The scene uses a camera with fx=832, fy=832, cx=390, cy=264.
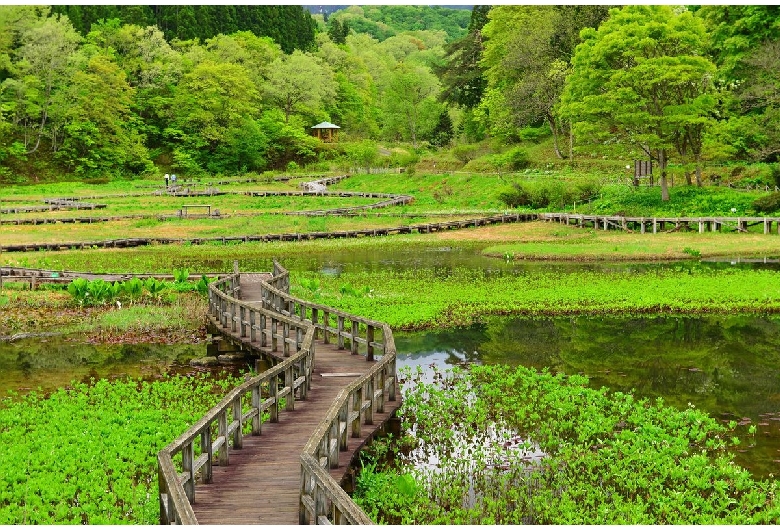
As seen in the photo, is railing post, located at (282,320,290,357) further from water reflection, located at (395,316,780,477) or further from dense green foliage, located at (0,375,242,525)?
water reflection, located at (395,316,780,477)

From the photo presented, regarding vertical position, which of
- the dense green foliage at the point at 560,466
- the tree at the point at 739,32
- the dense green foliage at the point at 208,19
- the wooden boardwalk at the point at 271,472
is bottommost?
the dense green foliage at the point at 560,466

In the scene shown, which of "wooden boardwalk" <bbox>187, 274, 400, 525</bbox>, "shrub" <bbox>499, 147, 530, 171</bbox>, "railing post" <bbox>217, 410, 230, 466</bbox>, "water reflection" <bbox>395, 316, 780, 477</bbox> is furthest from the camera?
"shrub" <bbox>499, 147, 530, 171</bbox>

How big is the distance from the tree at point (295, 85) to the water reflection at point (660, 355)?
89065 mm

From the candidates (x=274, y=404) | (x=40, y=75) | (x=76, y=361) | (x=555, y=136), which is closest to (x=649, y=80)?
(x=555, y=136)

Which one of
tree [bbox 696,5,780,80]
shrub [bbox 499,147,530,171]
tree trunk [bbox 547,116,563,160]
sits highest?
tree [bbox 696,5,780,80]

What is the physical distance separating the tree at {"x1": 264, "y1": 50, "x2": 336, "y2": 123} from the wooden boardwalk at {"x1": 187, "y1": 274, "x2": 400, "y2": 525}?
321 feet

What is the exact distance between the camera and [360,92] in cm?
13312

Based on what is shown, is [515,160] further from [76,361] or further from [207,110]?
[76,361]

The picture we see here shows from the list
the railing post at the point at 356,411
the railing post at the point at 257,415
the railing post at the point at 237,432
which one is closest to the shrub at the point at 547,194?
the railing post at the point at 356,411

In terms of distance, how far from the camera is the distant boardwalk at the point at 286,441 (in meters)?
10.5

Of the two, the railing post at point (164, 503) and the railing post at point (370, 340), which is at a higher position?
the railing post at point (164, 503)

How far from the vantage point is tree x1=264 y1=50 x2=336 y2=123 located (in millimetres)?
112812

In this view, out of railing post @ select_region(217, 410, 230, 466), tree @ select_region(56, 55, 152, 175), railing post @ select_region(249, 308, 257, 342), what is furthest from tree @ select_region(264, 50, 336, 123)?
→ railing post @ select_region(217, 410, 230, 466)

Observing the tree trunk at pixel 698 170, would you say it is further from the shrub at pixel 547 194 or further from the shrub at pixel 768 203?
the shrub at pixel 547 194
